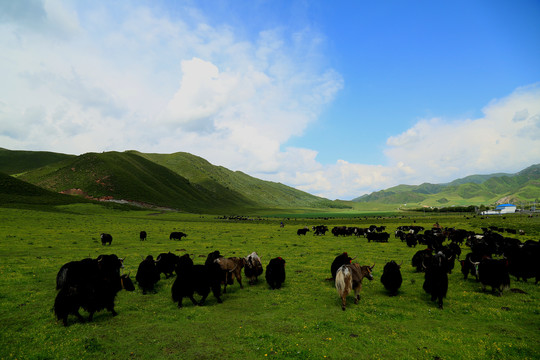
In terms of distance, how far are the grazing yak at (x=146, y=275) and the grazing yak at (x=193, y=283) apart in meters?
2.44

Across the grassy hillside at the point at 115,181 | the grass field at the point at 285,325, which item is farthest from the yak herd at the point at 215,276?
the grassy hillside at the point at 115,181

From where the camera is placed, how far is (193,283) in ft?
37.1

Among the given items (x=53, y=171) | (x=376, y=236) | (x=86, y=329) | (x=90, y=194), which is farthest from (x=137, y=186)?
(x=86, y=329)

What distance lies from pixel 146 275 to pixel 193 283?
Answer: 3264 millimetres

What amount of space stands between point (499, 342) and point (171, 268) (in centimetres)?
1563

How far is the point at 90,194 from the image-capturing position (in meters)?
122

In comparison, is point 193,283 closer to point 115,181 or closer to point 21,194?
point 21,194

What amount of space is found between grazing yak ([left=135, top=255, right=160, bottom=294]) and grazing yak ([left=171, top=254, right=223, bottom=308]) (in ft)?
7.99

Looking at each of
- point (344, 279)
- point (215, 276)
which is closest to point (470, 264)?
point (344, 279)

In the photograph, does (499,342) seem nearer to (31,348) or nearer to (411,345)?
(411,345)

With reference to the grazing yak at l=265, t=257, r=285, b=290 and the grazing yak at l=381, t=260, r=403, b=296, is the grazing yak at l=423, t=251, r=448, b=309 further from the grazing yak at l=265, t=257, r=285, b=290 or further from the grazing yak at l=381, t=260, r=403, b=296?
the grazing yak at l=265, t=257, r=285, b=290

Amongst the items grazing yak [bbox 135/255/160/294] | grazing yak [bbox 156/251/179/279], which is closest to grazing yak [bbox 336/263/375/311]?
grazing yak [bbox 135/255/160/294]

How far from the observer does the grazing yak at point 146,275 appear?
12703 millimetres

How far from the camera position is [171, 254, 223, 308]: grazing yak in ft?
36.5
